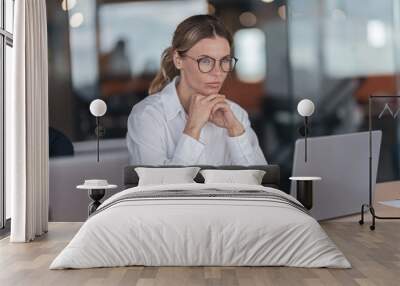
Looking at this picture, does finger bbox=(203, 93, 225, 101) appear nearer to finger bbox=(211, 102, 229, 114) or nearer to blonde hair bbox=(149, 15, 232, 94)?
finger bbox=(211, 102, 229, 114)

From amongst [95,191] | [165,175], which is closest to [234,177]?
[165,175]

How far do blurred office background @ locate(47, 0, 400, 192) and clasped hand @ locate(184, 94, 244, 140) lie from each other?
6.9 inches

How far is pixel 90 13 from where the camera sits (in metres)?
7.52

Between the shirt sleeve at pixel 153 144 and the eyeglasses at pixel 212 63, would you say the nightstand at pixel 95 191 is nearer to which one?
the shirt sleeve at pixel 153 144

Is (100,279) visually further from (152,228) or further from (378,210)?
(378,210)

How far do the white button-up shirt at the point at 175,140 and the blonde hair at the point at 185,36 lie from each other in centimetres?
10

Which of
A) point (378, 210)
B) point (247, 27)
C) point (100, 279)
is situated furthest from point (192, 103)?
point (100, 279)

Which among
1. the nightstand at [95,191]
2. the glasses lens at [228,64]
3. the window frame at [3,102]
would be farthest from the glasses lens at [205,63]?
the window frame at [3,102]

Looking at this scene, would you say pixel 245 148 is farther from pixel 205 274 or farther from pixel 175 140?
pixel 205 274

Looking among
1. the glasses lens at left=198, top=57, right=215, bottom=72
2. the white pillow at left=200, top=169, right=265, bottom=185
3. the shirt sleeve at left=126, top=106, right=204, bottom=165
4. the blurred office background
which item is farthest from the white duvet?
the glasses lens at left=198, top=57, right=215, bottom=72

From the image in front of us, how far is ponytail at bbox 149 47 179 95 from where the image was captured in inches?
292

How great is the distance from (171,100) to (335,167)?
210 centimetres

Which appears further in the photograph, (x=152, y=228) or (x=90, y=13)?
(x=90, y=13)

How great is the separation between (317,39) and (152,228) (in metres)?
3.84
